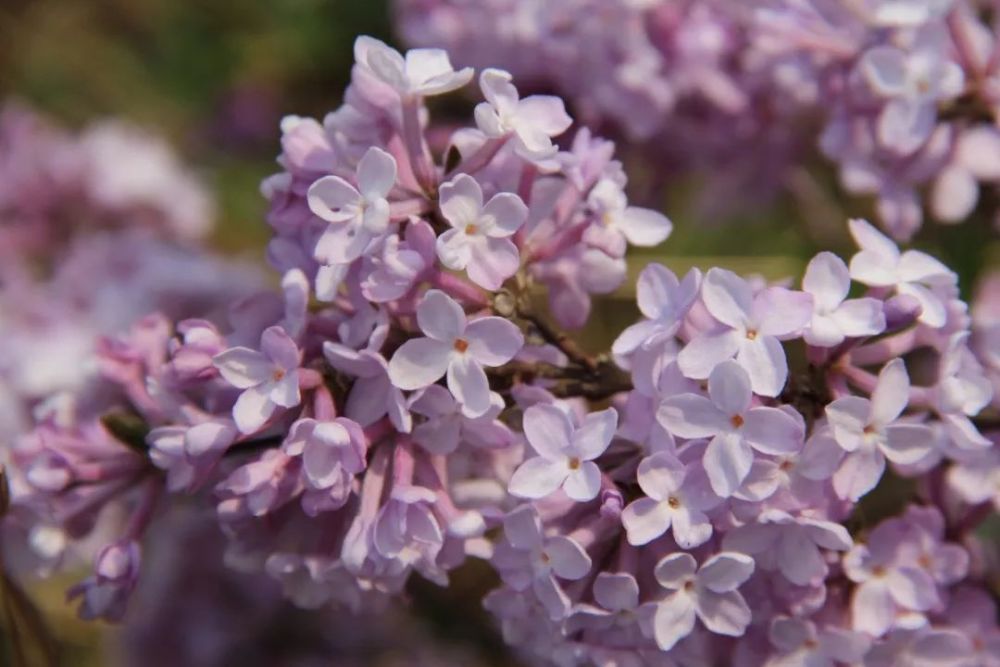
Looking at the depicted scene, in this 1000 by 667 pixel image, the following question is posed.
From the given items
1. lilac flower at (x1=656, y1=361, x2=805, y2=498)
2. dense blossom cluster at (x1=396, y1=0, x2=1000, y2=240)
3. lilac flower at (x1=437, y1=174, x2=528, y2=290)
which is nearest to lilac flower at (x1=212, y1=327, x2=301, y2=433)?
lilac flower at (x1=437, y1=174, x2=528, y2=290)

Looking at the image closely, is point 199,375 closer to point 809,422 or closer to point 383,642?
point 809,422

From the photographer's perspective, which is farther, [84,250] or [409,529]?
[84,250]

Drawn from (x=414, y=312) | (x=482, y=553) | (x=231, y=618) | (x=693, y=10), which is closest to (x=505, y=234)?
(x=414, y=312)

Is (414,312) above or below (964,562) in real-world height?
above

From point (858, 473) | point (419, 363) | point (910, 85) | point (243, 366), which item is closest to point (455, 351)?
point (419, 363)

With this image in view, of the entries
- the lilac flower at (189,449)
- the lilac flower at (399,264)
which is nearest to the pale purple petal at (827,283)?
the lilac flower at (399,264)

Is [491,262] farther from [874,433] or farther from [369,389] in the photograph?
[874,433]

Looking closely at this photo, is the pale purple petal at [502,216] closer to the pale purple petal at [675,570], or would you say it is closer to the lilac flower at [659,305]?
the lilac flower at [659,305]
